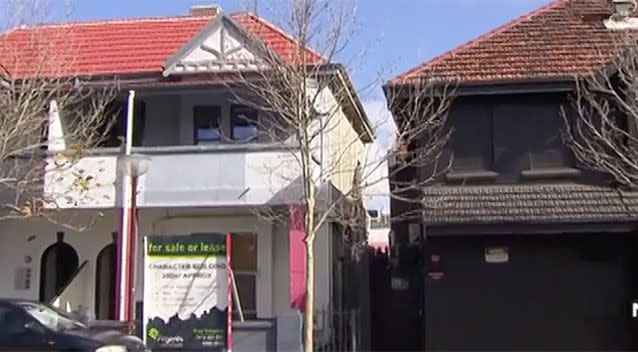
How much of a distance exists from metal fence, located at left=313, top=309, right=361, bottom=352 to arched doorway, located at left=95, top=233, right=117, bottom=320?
208 inches

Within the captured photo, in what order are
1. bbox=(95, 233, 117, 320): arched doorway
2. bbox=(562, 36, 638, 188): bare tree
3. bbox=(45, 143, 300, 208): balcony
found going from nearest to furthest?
bbox=(562, 36, 638, 188): bare tree < bbox=(45, 143, 300, 208): balcony < bbox=(95, 233, 117, 320): arched doorway

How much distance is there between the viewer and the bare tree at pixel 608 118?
16734 millimetres

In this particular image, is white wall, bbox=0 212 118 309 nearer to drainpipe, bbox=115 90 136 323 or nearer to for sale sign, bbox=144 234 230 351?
drainpipe, bbox=115 90 136 323

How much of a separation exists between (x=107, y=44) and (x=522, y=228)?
11327 mm

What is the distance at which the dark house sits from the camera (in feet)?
58.4

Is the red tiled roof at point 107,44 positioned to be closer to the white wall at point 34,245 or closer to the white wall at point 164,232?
the white wall at point 164,232

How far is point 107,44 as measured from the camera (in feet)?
75.4

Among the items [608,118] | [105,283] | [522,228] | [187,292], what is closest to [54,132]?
[105,283]

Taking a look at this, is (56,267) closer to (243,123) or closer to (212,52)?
(243,123)

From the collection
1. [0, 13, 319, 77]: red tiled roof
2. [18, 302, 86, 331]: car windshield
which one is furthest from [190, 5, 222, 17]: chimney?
[18, 302, 86, 331]: car windshield

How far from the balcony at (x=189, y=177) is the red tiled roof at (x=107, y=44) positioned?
203cm

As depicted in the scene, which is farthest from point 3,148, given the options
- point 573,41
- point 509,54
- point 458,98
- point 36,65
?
point 573,41

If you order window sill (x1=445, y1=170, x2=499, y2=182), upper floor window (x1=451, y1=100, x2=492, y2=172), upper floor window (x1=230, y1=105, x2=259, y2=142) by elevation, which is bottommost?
window sill (x1=445, y1=170, x2=499, y2=182)

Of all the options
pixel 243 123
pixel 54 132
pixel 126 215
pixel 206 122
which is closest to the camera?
pixel 126 215
